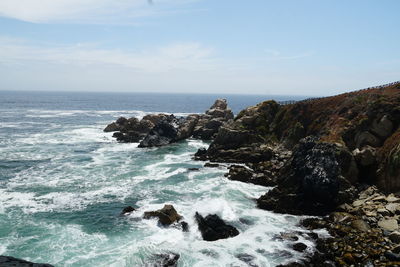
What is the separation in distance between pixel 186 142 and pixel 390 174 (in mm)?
55075

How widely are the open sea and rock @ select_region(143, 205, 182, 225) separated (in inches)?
39.4

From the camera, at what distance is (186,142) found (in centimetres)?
8938

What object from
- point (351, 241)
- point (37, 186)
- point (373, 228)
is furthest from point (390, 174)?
point (37, 186)

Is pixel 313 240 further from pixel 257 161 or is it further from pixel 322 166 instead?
pixel 257 161

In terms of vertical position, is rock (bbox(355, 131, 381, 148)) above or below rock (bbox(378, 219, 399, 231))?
above

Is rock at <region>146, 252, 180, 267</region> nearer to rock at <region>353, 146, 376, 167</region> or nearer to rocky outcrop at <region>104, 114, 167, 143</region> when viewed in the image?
rock at <region>353, 146, 376, 167</region>

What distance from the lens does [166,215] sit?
36125 millimetres

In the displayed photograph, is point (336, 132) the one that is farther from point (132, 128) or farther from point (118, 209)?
point (132, 128)

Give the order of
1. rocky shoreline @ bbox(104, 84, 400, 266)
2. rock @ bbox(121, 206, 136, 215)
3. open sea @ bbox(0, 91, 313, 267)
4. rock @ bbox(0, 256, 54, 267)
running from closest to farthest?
rock @ bbox(0, 256, 54, 267), open sea @ bbox(0, 91, 313, 267), rocky shoreline @ bbox(104, 84, 400, 266), rock @ bbox(121, 206, 136, 215)

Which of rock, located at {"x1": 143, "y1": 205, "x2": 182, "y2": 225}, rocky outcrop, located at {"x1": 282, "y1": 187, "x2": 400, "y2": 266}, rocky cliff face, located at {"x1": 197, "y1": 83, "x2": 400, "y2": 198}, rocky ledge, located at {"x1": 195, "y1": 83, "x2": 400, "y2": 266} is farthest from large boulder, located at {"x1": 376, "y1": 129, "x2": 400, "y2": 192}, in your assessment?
rock, located at {"x1": 143, "y1": 205, "x2": 182, "y2": 225}

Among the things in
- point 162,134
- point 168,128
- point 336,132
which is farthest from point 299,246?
point 168,128

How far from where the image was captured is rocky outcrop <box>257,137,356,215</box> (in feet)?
132

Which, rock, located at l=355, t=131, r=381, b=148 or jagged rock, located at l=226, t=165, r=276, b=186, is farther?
jagged rock, located at l=226, t=165, r=276, b=186

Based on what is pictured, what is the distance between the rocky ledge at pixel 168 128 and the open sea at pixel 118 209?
12.2 meters
